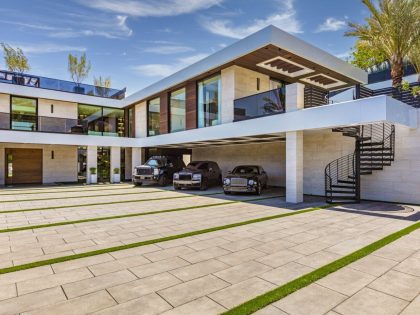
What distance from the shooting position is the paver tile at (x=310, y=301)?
10.0 ft

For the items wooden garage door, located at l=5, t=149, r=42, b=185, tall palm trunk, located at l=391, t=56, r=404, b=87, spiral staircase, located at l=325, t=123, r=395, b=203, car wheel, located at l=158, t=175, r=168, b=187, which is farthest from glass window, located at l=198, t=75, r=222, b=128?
wooden garage door, located at l=5, t=149, r=42, b=185

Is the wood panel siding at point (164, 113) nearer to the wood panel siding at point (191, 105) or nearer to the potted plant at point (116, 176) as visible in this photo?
the wood panel siding at point (191, 105)

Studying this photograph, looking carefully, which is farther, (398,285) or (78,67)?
(78,67)

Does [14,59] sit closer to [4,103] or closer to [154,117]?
[4,103]

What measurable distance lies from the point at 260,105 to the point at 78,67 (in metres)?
23.7

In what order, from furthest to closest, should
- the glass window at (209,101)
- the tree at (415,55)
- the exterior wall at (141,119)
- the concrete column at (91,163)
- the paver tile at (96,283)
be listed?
the exterior wall at (141,119), the concrete column at (91,163), the glass window at (209,101), the tree at (415,55), the paver tile at (96,283)

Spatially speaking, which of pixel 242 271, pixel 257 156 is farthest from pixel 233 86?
pixel 242 271

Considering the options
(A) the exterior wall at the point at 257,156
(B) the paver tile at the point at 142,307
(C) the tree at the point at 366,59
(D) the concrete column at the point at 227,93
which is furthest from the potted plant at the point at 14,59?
(C) the tree at the point at 366,59

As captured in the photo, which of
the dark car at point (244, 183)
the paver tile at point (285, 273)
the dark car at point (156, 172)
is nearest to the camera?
the paver tile at point (285, 273)

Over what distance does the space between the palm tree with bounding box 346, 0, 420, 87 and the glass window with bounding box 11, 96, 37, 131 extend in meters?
20.3

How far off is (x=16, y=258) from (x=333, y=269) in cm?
519

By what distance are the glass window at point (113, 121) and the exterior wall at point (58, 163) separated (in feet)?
9.53

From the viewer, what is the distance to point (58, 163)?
789 inches

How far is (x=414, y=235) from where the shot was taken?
604 centimetres
